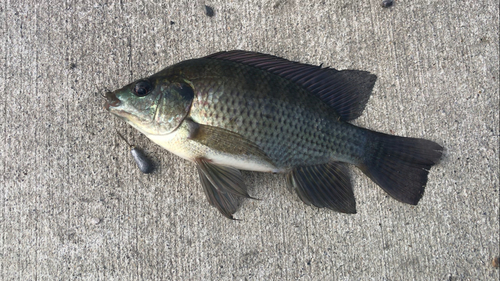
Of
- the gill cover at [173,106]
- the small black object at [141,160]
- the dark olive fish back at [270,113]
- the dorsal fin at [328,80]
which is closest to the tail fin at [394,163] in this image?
the dark olive fish back at [270,113]

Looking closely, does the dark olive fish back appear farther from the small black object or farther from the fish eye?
the small black object

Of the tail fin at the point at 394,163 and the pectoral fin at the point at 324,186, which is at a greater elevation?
the tail fin at the point at 394,163

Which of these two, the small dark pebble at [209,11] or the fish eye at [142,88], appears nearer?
the fish eye at [142,88]

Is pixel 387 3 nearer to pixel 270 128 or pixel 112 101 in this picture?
pixel 270 128

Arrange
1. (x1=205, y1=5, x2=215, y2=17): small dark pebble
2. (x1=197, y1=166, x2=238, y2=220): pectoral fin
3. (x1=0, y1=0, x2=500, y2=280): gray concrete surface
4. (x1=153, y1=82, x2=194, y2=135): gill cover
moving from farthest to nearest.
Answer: (x1=205, y1=5, x2=215, y2=17): small dark pebble < (x1=0, y1=0, x2=500, y2=280): gray concrete surface < (x1=197, y1=166, x2=238, y2=220): pectoral fin < (x1=153, y1=82, x2=194, y2=135): gill cover

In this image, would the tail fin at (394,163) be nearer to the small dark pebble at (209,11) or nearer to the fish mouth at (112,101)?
the small dark pebble at (209,11)

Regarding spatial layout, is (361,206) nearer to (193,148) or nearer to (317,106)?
(317,106)

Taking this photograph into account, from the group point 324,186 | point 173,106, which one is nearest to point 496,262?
point 324,186

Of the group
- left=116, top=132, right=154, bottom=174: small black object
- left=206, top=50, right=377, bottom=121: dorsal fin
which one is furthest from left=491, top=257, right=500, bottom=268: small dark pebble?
left=116, top=132, right=154, bottom=174: small black object
